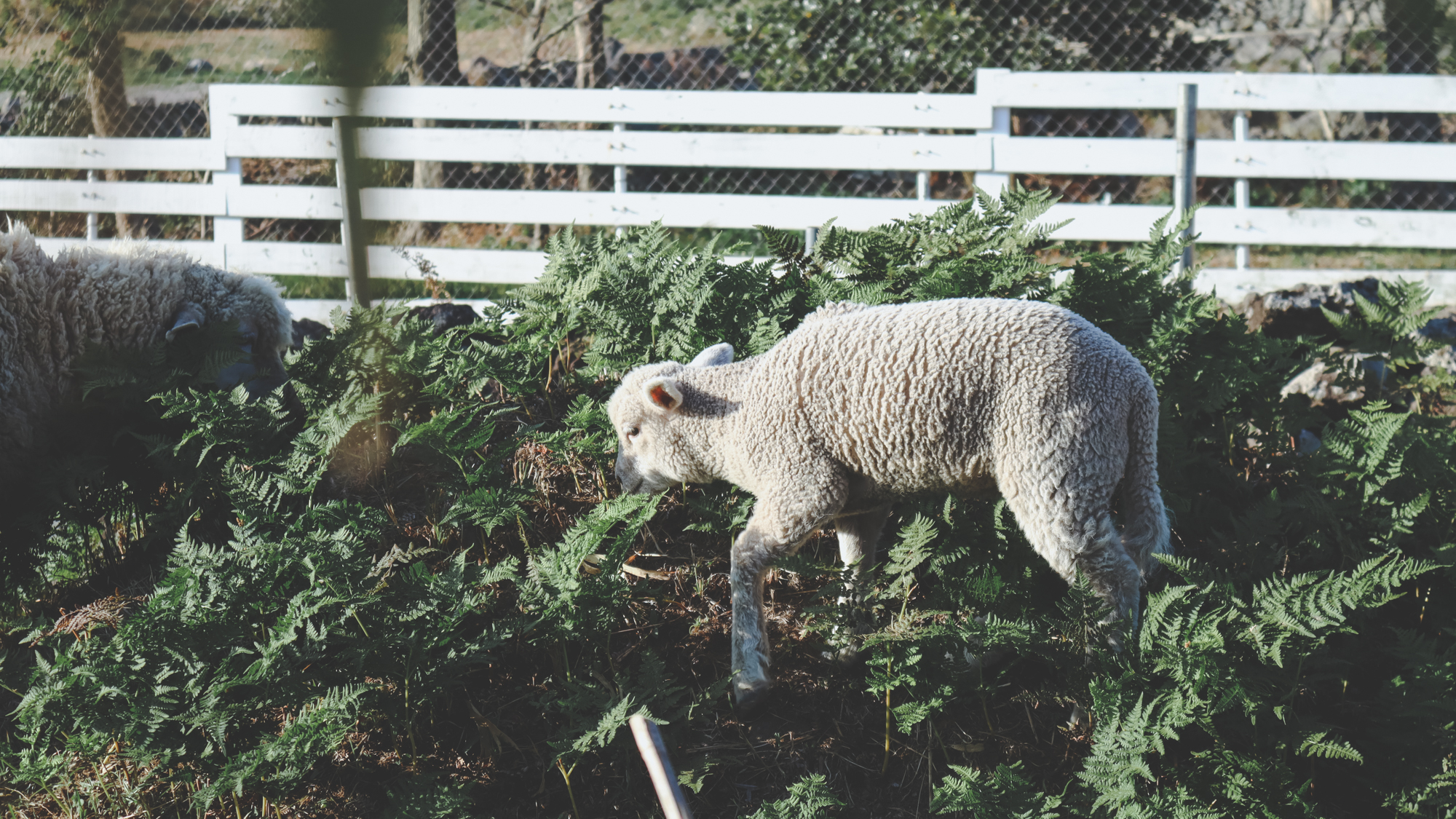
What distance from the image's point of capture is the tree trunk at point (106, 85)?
2.19 feet

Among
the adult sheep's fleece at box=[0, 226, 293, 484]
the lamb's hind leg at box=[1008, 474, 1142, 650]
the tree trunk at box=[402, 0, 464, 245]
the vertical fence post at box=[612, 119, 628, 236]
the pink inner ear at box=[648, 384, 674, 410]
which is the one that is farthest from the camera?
the vertical fence post at box=[612, 119, 628, 236]

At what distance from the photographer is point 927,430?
116 inches

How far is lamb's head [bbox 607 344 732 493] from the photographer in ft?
10.9

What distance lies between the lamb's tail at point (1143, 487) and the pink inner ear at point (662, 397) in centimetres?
140

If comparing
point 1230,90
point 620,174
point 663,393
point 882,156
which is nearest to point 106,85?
point 663,393

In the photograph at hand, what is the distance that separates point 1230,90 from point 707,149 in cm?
410

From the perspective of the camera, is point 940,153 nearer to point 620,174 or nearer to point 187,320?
point 620,174

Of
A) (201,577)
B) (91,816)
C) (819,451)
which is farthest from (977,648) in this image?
(91,816)

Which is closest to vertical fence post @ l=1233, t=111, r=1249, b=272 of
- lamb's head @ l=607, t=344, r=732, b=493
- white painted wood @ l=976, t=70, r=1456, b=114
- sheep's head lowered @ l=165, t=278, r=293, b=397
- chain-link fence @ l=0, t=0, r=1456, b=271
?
white painted wood @ l=976, t=70, r=1456, b=114

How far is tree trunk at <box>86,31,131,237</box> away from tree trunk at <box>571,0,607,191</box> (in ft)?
27.6

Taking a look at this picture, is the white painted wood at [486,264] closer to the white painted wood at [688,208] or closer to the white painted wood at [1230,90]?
the white painted wood at [688,208]

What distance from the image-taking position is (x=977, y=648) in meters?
2.98

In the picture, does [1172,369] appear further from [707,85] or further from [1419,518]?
[707,85]

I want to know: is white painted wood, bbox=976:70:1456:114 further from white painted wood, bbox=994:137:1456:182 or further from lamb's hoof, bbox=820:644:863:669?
lamb's hoof, bbox=820:644:863:669
